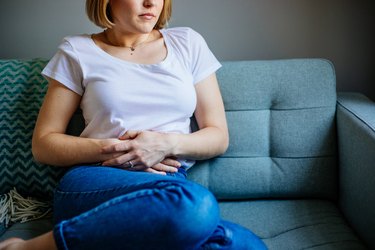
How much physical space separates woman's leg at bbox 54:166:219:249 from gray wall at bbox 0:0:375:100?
3.00 ft

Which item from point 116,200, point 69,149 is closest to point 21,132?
point 69,149

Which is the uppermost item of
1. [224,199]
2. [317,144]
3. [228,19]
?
[228,19]

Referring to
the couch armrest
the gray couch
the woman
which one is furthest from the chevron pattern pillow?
the couch armrest

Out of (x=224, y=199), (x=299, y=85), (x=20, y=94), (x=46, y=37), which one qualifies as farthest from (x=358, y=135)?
(x=46, y=37)

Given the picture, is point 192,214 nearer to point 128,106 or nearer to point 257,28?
point 128,106

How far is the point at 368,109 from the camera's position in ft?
4.33

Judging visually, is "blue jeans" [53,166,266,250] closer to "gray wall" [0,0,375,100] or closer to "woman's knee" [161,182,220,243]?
"woman's knee" [161,182,220,243]

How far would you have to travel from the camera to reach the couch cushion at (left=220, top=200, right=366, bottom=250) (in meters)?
1.14

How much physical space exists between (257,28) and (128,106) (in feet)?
2.44

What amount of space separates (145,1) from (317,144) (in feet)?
2.39

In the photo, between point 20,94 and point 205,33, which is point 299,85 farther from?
point 20,94

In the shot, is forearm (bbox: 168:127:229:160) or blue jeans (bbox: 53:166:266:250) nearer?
blue jeans (bbox: 53:166:266:250)

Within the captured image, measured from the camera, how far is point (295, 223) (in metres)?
1.24

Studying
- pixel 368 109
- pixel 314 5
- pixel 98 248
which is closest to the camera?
pixel 98 248
